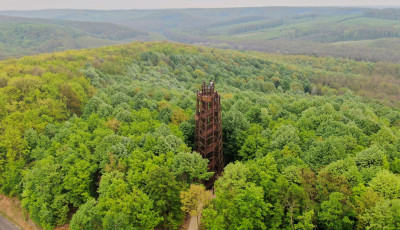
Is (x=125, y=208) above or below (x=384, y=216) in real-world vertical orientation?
below

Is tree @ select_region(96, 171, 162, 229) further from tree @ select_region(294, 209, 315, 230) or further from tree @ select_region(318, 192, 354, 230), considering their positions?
tree @ select_region(318, 192, 354, 230)

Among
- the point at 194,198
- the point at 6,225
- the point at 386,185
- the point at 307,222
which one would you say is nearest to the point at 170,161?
the point at 194,198

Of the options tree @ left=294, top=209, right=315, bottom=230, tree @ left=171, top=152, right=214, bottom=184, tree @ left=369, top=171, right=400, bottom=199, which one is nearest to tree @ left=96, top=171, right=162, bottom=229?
tree @ left=171, top=152, right=214, bottom=184

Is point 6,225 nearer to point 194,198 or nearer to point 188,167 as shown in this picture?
point 188,167

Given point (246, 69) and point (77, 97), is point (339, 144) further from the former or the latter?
point (246, 69)

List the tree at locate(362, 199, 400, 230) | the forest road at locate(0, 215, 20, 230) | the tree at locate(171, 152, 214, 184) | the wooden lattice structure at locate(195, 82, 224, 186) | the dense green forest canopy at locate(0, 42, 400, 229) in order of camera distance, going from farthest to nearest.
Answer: the wooden lattice structure at locate(195, 82, 224, 186) → the forest road at locate(0, 215, 20, 230) → the tree at locate(171, 152, 214, 184) → the dense green forest canopy at locate(0, 42, 400, 229) → the tree at locate(362, 199, 400, 230)

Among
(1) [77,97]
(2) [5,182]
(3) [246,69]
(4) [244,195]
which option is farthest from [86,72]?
(3) [246,69]

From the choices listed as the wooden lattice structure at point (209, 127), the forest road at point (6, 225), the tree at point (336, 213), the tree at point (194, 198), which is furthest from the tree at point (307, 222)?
the forest road at point (6, 225)
